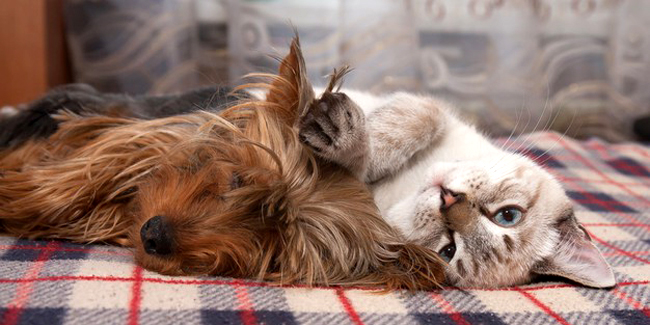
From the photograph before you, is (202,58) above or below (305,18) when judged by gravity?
below

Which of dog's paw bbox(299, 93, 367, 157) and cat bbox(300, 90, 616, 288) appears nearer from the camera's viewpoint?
dog's paw bbox(299, 93, 367, 157)

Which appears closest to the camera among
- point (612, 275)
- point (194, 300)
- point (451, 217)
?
point (194, 300)

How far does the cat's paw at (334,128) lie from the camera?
1.37 meters

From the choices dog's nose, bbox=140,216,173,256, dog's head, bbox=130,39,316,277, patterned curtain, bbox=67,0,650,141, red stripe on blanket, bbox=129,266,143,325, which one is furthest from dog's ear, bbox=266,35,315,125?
patterned curtain, bbox=67,0,650,141

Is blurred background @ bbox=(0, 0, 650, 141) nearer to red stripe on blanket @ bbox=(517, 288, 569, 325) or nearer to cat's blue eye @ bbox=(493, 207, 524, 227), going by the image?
cat's blue eye @ bbox=(493, 207, 524, 227)

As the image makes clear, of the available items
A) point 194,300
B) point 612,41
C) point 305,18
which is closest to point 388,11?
point 305,18

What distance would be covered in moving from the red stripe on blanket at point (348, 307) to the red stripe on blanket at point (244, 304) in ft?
0.63

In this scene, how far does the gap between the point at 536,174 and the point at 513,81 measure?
1.99 m

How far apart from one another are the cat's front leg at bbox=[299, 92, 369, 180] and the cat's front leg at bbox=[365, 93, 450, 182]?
135 millimetres

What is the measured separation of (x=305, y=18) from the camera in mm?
3393

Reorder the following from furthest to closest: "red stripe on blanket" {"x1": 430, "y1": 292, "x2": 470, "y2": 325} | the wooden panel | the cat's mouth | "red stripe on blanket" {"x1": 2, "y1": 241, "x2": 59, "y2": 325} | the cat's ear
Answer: the wooden panel < the cat's mouth < the cat's ear < "red stripe on blanket" {"x1": 430, "y1": 292, "x2": 470, "y2": 325} < "red stripe on blanket" {"x1": 2, "y1": 241, "x2": 59, "y2": 325}

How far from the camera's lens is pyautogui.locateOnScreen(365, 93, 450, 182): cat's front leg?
1674 mm

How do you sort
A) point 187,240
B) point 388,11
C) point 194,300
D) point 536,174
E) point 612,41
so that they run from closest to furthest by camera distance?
1. point 194,300
2. point 187,240
3. point 536,174
4. point 388,11
5. point 612,41

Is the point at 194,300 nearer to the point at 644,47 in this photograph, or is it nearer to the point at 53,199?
the point at 53,199
